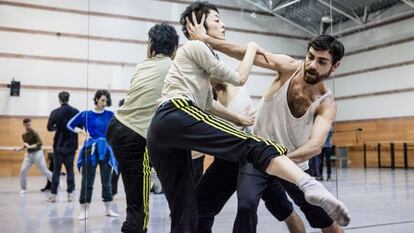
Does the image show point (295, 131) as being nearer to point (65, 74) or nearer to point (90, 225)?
point (90, 225)

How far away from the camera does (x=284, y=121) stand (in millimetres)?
2049

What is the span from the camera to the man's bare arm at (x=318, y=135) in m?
1.87

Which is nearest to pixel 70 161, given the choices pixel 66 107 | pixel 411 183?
pixel 66 107

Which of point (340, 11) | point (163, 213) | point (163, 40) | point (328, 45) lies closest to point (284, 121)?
point (328, 45)

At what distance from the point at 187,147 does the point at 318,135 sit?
Answer: 2.08 feet

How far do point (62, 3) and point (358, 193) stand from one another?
19.8 ft

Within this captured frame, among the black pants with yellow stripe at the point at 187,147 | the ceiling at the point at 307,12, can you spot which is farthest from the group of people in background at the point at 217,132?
the ceiling at the point at 307,12

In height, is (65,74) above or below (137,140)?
above

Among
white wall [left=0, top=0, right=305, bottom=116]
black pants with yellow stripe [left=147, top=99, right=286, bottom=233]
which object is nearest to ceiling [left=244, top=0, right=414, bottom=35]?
white wall [left=0, top=0, right=305, bottom=116]

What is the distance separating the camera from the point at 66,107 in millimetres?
5133

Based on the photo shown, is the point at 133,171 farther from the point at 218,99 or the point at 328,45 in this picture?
the point at 328,45

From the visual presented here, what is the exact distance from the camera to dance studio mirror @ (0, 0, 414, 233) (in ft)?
6.84

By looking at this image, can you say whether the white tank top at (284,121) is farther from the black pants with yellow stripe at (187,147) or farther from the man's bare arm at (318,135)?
the black pants with yellow stripe at (187,147)

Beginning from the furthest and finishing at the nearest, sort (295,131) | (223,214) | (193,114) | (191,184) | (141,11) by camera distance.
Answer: (141,11)
(223,214)
(295,131)
(191,184)
(193,114)
